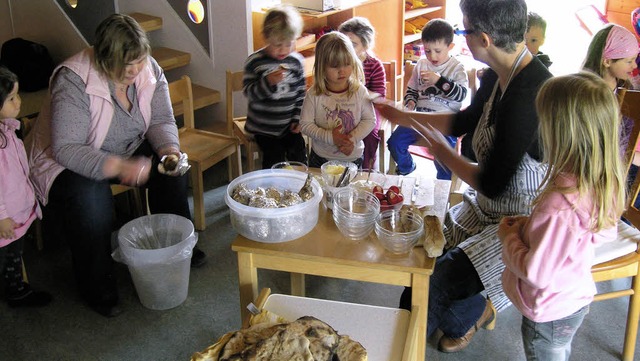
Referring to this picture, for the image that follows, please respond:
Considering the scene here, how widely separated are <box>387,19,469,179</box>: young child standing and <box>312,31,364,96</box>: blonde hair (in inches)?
22.3

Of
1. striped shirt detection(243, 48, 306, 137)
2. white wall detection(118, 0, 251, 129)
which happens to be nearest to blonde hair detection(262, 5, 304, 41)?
striped shirt detection(243, 48, 306, 137)

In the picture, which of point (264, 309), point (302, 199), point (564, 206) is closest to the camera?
point (564, 206)

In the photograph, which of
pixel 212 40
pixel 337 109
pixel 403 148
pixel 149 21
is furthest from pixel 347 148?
pixel 149 21

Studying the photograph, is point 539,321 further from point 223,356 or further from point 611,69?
point 611,69

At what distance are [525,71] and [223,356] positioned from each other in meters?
1.24

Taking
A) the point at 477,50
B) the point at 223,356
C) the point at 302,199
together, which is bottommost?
the point at 223,356

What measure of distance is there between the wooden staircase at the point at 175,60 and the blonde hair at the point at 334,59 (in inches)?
48.1

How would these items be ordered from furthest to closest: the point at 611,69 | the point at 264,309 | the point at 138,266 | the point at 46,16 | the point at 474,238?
the point at 46,16 < the point at 611,69 < the point at 138,266 < the point at 474,238 < the point at 264,309

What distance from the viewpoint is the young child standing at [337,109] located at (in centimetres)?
281

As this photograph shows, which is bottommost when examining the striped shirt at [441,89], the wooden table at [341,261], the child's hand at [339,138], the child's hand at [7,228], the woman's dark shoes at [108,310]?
the woman's dark shoes at [108,310]

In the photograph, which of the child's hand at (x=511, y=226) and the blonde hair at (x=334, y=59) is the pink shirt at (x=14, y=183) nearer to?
the blonde hair at (x=334, y=59)

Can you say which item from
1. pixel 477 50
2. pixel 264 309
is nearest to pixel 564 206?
pixel 477 50

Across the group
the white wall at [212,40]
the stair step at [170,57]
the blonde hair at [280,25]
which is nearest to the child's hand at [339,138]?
the blonde hair at [280,25]

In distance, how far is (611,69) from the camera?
105 inches
